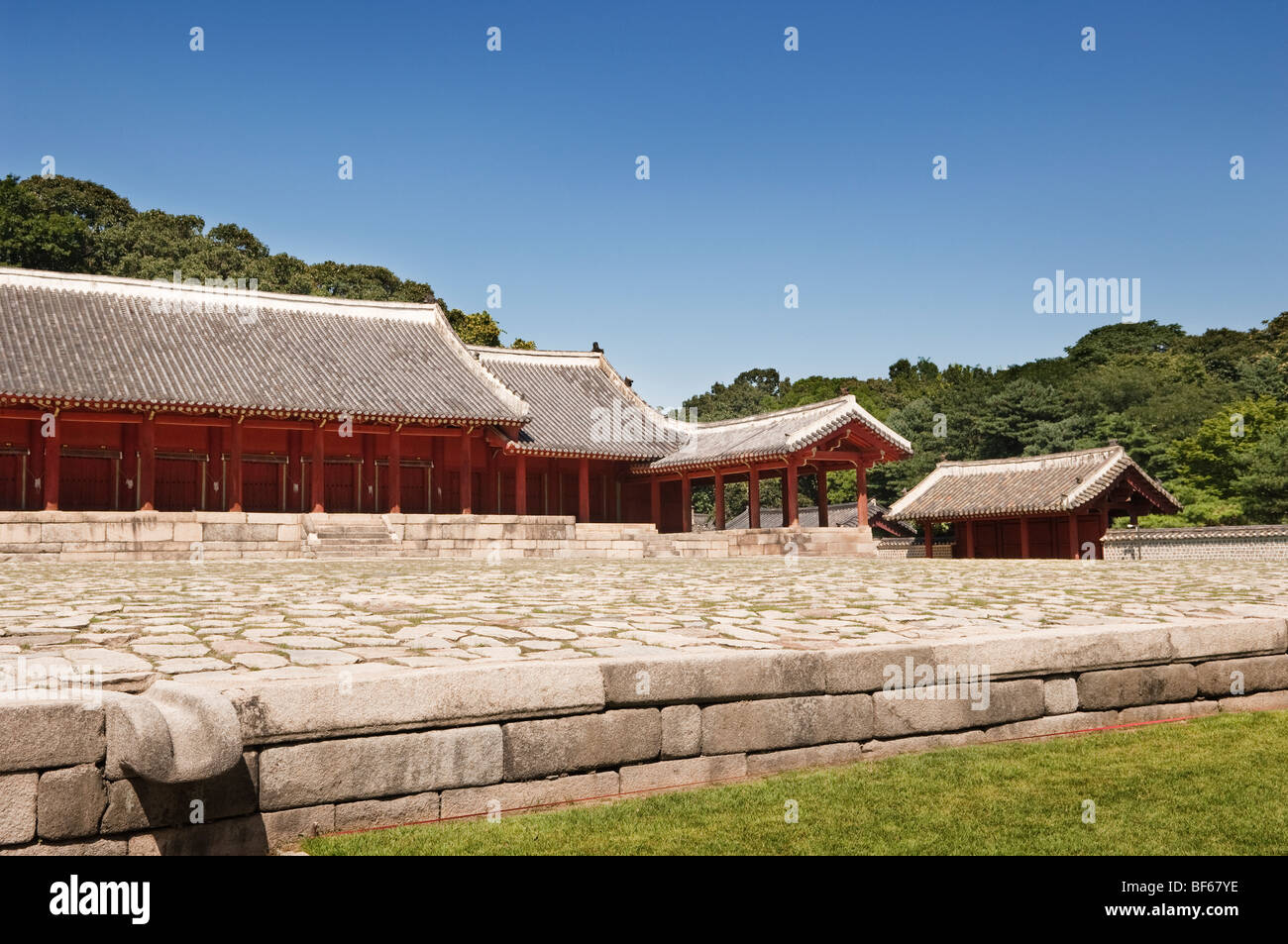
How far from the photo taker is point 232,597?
8828mm

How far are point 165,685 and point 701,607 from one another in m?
4.96

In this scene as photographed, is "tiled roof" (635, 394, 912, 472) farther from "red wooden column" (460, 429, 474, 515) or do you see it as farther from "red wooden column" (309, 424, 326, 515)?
"red wooden column" (309, 424, 326, 515)

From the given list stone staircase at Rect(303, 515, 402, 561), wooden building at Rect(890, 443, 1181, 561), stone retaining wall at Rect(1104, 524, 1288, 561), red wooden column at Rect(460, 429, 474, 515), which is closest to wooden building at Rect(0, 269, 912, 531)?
red wooden column at Rect(460, 429, 474, 515)

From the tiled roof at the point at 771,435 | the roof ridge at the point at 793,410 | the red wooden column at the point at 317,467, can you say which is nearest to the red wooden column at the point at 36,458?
the red wooden column at the point at 317,467

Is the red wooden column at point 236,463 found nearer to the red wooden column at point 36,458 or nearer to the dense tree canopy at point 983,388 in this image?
the red wooden column at point 36,458

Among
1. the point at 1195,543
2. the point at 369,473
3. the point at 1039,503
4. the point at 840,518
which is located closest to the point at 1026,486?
the point at 1039,503

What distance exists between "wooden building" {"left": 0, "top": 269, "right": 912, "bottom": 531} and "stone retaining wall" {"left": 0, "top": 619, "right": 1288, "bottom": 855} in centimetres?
2069

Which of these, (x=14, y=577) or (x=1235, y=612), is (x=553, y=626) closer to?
(x=1235, y=612)

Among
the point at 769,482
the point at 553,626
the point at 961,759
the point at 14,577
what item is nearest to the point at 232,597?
the point at 553,626

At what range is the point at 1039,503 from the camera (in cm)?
2894

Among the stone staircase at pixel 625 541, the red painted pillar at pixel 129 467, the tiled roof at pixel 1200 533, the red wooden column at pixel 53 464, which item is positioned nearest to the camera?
the red wooden column at pixel 53 464

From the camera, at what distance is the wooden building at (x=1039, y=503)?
2866 centimetres

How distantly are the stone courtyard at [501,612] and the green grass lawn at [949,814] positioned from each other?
3.20ft

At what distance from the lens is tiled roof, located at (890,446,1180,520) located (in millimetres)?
28406
